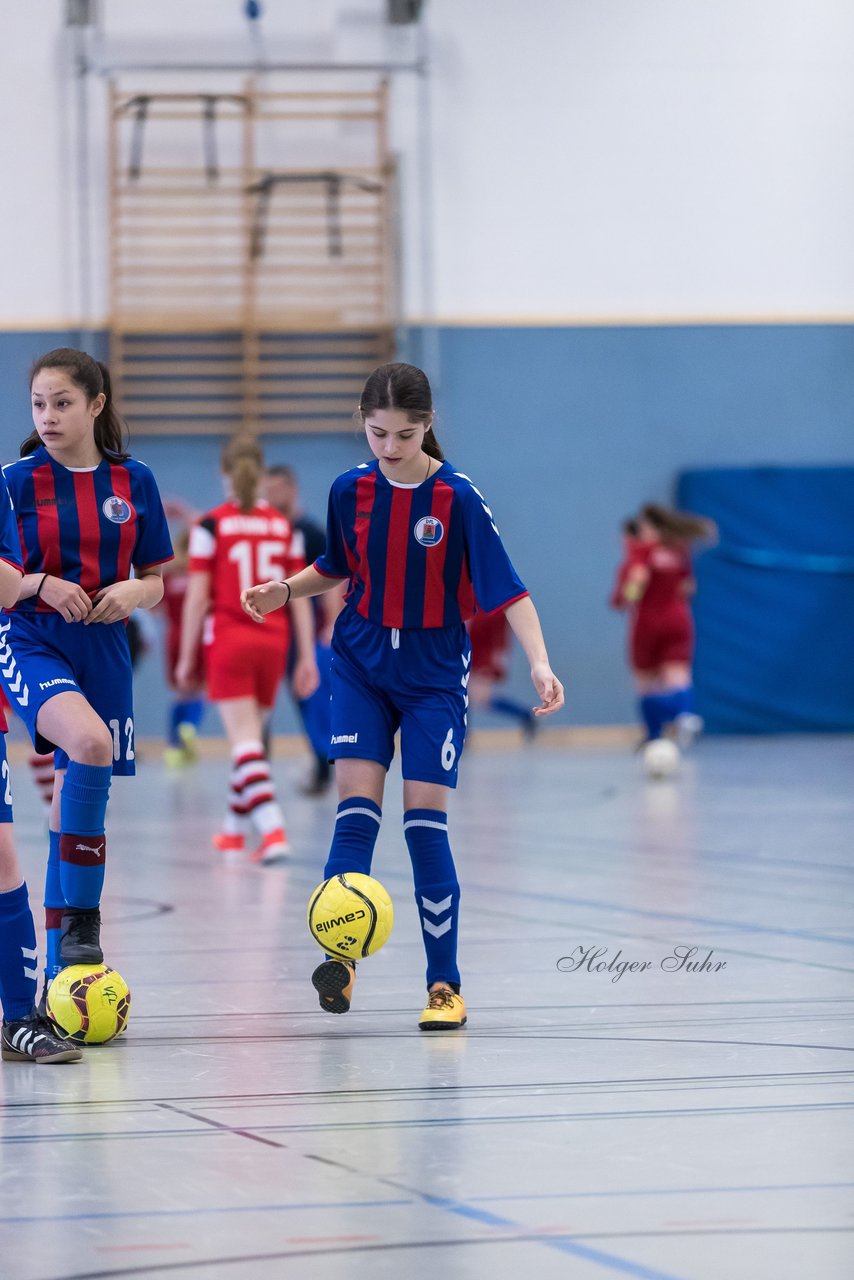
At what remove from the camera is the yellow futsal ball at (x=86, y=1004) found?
3969mm

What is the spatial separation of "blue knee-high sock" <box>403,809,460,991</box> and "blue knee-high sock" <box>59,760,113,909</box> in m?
0.73

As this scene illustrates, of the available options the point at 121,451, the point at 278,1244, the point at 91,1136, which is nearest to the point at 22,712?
the point at 121,451

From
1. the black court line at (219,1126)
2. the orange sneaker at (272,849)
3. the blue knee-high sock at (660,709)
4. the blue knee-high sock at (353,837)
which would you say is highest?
the blue knee-high sock at (353,837)

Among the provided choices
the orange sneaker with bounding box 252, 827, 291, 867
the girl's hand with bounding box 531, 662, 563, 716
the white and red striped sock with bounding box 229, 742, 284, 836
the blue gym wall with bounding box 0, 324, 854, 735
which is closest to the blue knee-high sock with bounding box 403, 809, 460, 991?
the girl's hand with bounding box 531, 662, 563, 716

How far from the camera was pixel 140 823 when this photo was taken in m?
9.16

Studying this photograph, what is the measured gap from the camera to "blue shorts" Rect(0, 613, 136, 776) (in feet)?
13.4

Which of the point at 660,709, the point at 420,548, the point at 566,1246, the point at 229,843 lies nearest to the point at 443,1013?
the point at 420,548

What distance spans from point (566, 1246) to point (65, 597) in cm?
209

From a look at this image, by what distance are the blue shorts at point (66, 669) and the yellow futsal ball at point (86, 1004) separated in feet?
1.64

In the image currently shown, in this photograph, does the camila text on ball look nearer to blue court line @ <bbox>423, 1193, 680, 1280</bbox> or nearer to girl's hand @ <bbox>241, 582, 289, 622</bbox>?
girl's hand @ <bbox>241, 582, 289, 622</bbox>

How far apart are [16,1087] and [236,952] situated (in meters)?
1.71

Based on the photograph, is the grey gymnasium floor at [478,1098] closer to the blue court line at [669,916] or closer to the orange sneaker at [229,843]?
the blue court line at [669,916]

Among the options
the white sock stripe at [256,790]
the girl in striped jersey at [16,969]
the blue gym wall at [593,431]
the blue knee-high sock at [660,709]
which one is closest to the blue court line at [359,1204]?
the girl in striped jersey at [16,969]

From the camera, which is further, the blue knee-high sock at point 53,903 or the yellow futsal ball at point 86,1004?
the blue knee-high sock at point 53,903
